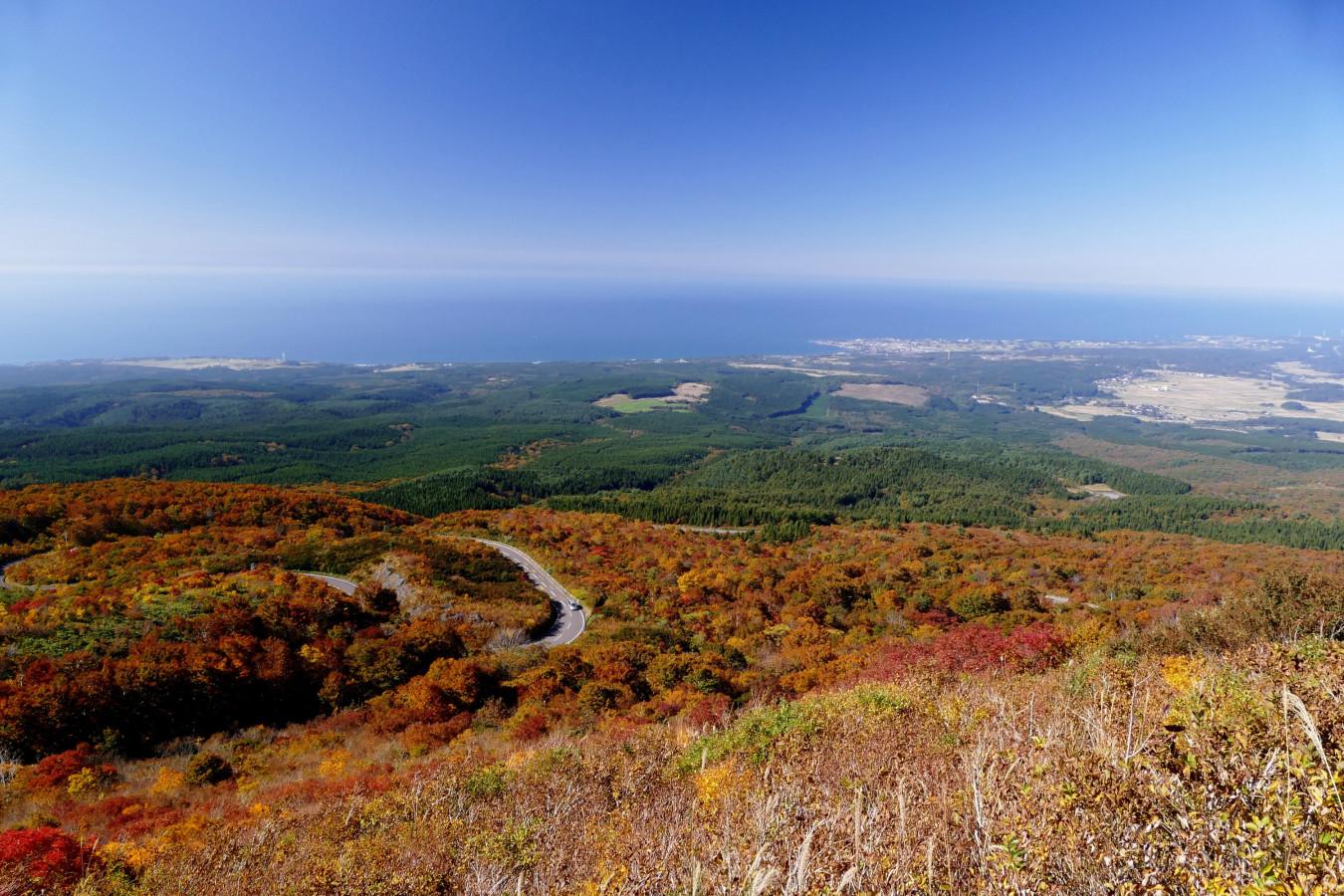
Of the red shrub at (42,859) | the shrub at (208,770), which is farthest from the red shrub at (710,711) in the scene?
the shrub at (208,770)

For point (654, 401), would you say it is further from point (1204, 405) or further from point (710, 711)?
point (1204, 405)

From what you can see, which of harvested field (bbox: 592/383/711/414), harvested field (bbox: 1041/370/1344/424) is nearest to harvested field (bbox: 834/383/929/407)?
harvested field (bbox: 1041/370/1344/424)

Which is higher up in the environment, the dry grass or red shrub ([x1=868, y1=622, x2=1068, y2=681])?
the dry grass

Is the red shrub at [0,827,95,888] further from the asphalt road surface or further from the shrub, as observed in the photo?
the asphalt road surface

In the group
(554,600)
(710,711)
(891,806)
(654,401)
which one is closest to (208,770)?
(710,711)

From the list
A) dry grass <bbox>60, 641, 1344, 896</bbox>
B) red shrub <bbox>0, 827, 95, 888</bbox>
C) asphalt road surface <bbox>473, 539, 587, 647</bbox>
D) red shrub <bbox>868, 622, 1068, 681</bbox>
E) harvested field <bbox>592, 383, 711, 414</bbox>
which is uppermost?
dry grass <bbox>60, 641, 1344, 896</bbox>

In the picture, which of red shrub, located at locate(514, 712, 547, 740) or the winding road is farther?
the winding road

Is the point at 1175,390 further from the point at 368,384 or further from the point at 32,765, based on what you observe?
the point at 368,384
